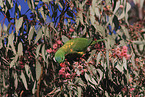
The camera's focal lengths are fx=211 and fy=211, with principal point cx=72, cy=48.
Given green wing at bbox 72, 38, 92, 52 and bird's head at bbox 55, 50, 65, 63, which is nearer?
bird's head at bbox 55, 50, 65, 63

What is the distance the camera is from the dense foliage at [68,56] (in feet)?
5.81

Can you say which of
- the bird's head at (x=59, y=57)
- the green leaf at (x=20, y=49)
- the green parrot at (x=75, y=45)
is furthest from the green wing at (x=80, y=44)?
the green leaf at (x=20, y=49)

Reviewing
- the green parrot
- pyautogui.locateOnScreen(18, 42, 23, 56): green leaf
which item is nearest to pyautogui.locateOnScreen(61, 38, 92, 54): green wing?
the green parrot

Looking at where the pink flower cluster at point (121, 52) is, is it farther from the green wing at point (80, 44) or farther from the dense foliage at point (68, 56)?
the green wing at point (80, 44)

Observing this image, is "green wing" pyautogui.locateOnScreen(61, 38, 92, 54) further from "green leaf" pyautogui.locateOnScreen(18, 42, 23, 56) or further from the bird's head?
"green leaf" pyautogui.locateOnScreen(18, 42, 23, 56)

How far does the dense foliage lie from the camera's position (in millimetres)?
1771

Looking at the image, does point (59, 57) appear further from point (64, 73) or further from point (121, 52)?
point (121, 52)

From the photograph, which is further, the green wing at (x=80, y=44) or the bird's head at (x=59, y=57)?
the green wing at (x=80, y=44)

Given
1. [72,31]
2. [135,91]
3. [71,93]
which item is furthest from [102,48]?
[135,91]

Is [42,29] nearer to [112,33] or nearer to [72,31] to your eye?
[72,31]

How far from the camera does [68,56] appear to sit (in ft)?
6.26

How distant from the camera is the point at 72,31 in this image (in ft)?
6.77

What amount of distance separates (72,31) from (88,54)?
0.29 metres

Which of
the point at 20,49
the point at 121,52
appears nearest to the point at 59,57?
the point at 20,49
